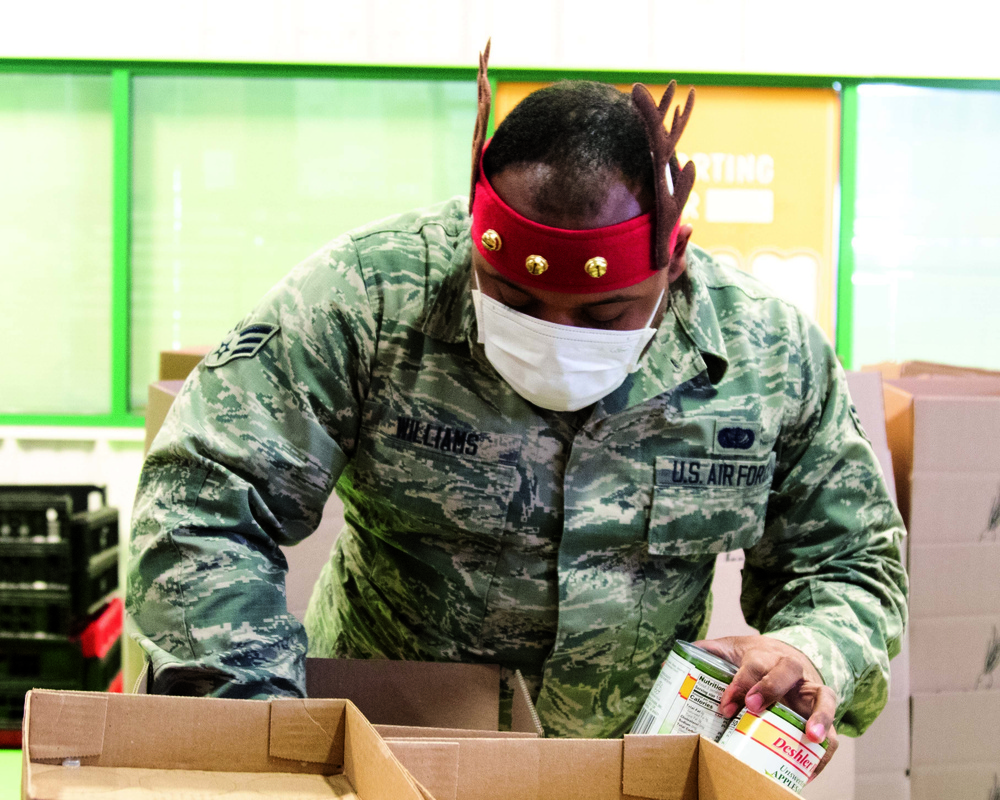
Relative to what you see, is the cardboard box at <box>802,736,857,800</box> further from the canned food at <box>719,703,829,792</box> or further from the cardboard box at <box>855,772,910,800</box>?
the canned food at <box>719,703,829,792</box>

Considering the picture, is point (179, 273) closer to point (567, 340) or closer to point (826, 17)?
point (826, 17)

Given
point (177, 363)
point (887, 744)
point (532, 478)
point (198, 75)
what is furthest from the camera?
point (198, 75)

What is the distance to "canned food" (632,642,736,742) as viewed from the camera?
807 millimetres

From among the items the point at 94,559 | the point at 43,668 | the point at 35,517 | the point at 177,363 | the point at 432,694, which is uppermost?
the point at 177,363

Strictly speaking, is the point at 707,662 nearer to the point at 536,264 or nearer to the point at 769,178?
the point at 536,264

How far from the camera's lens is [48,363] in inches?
141

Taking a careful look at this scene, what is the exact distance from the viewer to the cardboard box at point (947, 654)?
197 cm

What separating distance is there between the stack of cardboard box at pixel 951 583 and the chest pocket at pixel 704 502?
944 mm

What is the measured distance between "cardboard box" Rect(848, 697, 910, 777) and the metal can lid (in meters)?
1.36

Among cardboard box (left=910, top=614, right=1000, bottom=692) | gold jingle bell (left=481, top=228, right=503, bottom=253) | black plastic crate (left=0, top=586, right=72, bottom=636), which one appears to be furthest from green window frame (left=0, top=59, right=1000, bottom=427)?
gold jingle bell (left=481, top=228, right=503, bottom=253)

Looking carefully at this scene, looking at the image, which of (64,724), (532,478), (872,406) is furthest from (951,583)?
(64,724)

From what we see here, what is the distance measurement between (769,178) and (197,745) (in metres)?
3.39

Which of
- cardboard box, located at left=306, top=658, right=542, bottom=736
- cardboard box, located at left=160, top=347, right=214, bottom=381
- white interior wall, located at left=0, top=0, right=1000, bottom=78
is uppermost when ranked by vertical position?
white interior wall, located at left=0, top=0, right=1000, bottom=78

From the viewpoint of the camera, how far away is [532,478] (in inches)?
42.3
